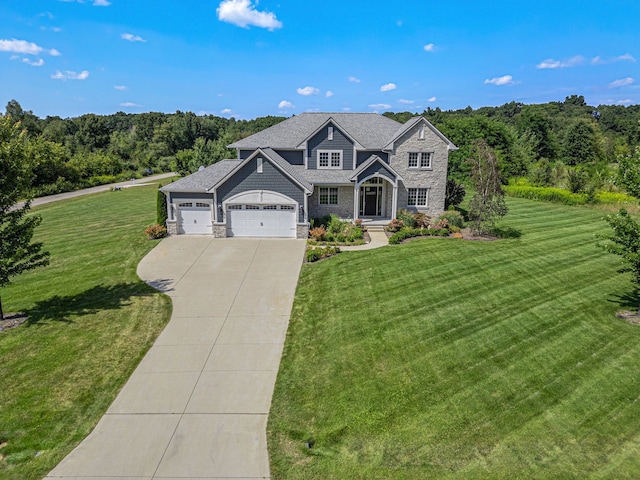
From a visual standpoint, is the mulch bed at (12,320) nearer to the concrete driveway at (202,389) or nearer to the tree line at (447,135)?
the concrete driveway at (202,389)

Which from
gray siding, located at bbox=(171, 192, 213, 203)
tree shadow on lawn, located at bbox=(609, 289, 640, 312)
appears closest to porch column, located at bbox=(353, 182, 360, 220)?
gray siding, located at bbox=(171, 192, 213, 203)

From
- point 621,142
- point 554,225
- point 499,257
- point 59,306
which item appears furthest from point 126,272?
point 621,142

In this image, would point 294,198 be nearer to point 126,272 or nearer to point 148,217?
point 126,272

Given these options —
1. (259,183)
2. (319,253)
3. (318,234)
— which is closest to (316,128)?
(259,183)

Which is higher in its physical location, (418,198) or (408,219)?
(418,198)

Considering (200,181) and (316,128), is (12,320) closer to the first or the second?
(200,181)
